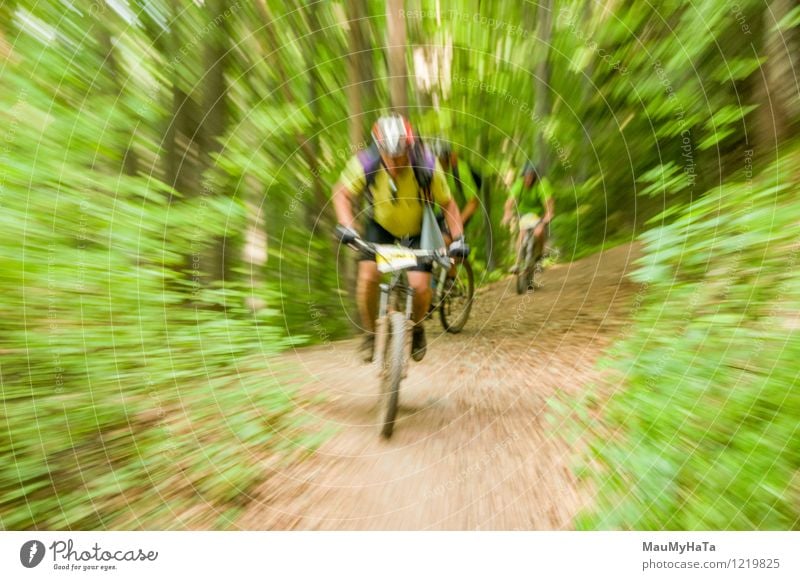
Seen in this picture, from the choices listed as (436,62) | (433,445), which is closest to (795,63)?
(436,62)

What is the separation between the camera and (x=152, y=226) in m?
1.70

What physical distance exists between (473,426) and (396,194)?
1.26 meters

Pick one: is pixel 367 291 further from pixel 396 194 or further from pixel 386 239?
pixel 396 194

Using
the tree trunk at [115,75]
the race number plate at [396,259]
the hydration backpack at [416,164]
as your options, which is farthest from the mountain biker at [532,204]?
the tree trunk at [115,75]

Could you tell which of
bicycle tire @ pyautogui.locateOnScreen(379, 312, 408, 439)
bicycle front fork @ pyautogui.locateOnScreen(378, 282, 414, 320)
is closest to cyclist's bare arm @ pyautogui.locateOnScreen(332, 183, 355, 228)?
bicycle front fork @ pyautogui.locateOnScreen(378, 282, 414, 320)

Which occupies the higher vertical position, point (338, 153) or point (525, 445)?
point (338, 153)

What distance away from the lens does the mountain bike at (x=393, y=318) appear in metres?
2.00

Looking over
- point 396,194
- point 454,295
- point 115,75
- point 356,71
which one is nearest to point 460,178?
point 396,194

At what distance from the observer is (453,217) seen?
2.01 metres

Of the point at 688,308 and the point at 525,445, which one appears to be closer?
the point at 688,308

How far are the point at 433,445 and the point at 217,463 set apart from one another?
3.20ft

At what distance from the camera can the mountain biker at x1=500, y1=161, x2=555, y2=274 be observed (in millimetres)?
1734

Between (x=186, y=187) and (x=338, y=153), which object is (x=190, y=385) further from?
(x=338, y=153)

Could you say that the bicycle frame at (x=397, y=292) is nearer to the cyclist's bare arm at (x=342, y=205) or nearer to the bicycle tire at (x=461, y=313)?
the bicycle tire at (x=461, y=313)
